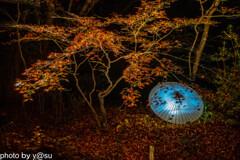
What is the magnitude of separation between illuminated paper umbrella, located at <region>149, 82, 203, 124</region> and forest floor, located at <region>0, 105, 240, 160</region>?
19.4 inches

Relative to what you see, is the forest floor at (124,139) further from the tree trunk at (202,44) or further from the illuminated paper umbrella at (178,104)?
the tree trunk at (202,44)

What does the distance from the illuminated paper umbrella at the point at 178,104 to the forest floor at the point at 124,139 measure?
0.49 m

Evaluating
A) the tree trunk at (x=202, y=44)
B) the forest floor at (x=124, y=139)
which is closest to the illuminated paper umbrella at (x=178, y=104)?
the forest floor at (x=124, y=139)

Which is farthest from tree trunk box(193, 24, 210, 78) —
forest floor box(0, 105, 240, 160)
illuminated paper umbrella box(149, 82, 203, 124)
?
forest floor box(0, 105, 240, 160)

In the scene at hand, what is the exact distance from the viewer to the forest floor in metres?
5.03

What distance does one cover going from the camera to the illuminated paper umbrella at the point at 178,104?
688 centimetres

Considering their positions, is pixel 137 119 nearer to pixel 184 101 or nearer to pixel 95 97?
pixel 184 101

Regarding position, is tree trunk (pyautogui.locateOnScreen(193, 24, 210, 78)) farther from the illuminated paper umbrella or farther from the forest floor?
the forest floor

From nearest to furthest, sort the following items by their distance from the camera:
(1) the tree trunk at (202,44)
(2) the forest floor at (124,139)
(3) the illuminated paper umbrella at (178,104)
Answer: (2) the forest floor at (124,139) < (3) the illuminated paper umbrella at (178,104) < (1) the tree trunk at (202,44)

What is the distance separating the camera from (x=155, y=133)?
6660 millimetres

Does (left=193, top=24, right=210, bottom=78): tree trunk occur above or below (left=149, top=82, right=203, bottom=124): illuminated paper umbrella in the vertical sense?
above

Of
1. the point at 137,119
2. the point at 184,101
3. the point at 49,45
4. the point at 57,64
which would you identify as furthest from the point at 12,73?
the point at 184,101

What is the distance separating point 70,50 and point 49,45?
11.2ft

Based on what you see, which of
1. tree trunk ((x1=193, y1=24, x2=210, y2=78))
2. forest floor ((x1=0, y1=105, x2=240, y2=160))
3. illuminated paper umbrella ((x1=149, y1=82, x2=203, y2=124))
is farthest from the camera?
tree trunk ((x1=193, y1=24, x2=210, y2=78))
